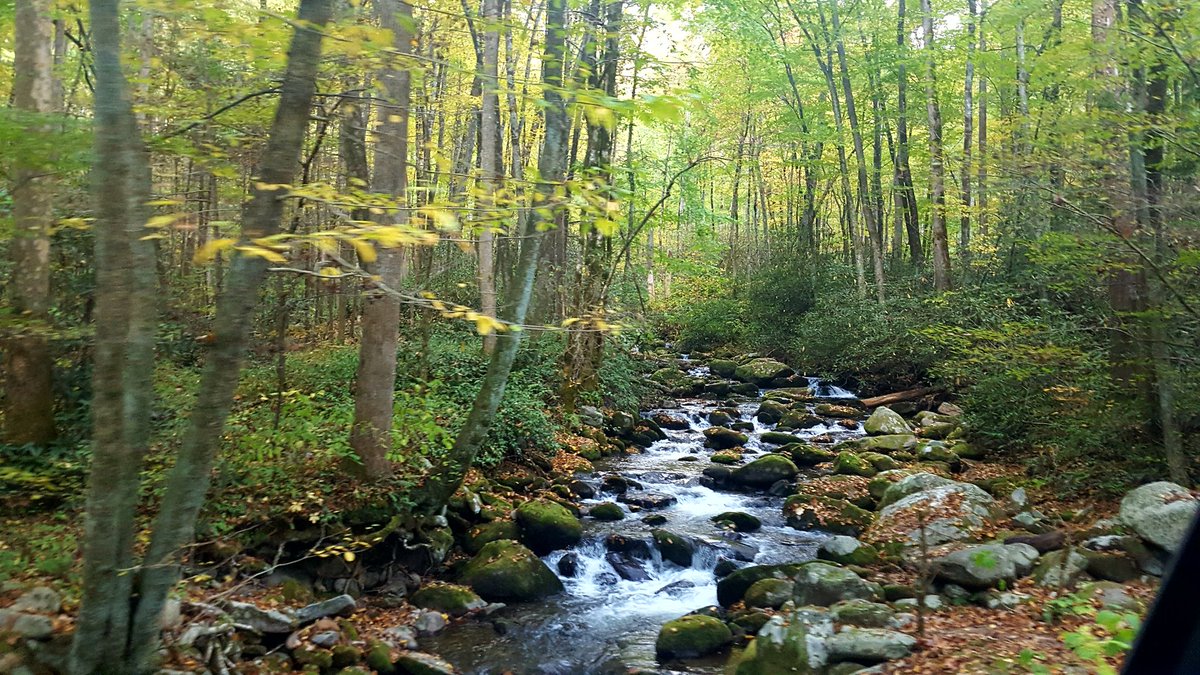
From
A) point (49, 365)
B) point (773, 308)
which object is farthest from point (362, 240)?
point (773, 308)

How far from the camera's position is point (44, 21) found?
781 centimetres

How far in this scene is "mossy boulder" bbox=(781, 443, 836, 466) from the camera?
13438 millimetres

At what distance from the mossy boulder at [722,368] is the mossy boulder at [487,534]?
1341 cm

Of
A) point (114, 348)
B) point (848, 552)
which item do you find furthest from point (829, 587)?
point (114, 348)

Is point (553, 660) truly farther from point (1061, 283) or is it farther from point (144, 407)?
point (1061, 283)

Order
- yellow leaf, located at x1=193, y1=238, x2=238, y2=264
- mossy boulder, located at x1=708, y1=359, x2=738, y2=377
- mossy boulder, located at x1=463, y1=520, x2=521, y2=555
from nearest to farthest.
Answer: yellow leaf, located at x1=193, y1=238, x2=238, y2=264 < mossy boulder, located at x1=463, y1=520, x2=521, y2=555 < mossy boulder, located at x1=708, y1=359, x2=738, y2=377

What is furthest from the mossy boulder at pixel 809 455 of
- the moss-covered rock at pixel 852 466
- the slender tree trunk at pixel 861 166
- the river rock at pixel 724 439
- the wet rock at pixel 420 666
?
the wet rock at pixel 420 666

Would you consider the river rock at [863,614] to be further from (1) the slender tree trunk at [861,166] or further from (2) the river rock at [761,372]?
(1) the slender tree trunk at [861,166]

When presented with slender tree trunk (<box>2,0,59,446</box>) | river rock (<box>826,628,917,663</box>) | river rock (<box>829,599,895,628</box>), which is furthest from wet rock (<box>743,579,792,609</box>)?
slender tree trunk (<box>2,0,59,446</box>)

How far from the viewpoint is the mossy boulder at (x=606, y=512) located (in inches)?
412

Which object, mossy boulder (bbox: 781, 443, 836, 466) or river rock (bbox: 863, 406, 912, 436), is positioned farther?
river rock (bbox: 863, 406, 912, 436)

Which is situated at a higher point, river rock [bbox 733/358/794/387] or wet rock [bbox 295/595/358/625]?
river rock [bbox 733/358/794/387]

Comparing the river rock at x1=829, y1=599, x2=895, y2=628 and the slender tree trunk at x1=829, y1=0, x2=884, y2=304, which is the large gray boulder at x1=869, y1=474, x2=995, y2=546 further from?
the slender tree trunk at x1=829, y1=0, x2=884, y2=304

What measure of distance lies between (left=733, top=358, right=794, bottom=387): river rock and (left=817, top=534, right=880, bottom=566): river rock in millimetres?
11365
